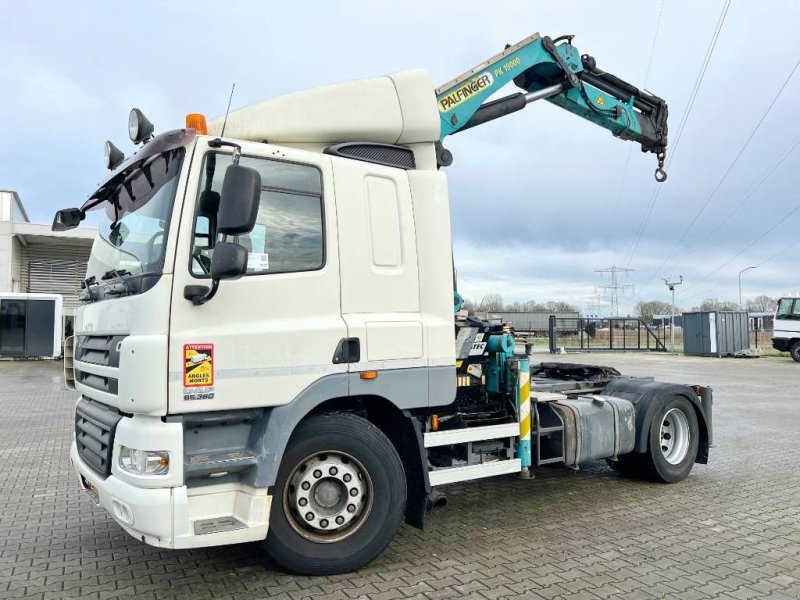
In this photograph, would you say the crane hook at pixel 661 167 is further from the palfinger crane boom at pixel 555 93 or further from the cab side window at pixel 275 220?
the cab side window at pixel 275 220

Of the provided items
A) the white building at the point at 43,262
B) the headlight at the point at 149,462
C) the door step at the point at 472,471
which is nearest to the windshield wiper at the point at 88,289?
the headlight at the point at 149,462

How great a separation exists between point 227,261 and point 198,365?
2.19ft

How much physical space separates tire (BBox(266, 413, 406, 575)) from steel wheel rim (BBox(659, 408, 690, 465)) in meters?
3.84

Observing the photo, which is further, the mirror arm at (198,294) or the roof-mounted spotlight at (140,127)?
the roof-mounted spotlight at (140,127)

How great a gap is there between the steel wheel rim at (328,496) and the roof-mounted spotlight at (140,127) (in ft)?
8.07

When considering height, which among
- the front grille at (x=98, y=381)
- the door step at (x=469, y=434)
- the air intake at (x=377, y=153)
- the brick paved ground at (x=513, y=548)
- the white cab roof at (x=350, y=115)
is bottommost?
the brick paved ground at (x=513, y=548)

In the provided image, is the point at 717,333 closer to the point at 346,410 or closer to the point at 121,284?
the point at 346,410

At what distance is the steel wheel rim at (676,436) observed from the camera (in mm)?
6879

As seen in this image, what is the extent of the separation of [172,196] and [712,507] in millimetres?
5370

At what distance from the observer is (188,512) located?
3.68 meters

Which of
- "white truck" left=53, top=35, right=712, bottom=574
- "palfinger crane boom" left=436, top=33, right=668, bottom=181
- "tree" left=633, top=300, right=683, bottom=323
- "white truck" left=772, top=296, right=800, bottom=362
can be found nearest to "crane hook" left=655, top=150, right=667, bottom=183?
"palfinger crane boom" left=436, top=33, right=668, bottom=181

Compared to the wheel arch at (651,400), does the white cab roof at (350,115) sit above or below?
above

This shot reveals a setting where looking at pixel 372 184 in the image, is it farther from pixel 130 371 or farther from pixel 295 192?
pixel 130 371

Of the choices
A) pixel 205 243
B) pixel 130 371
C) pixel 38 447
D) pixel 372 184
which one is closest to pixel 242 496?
pixel 130 371
